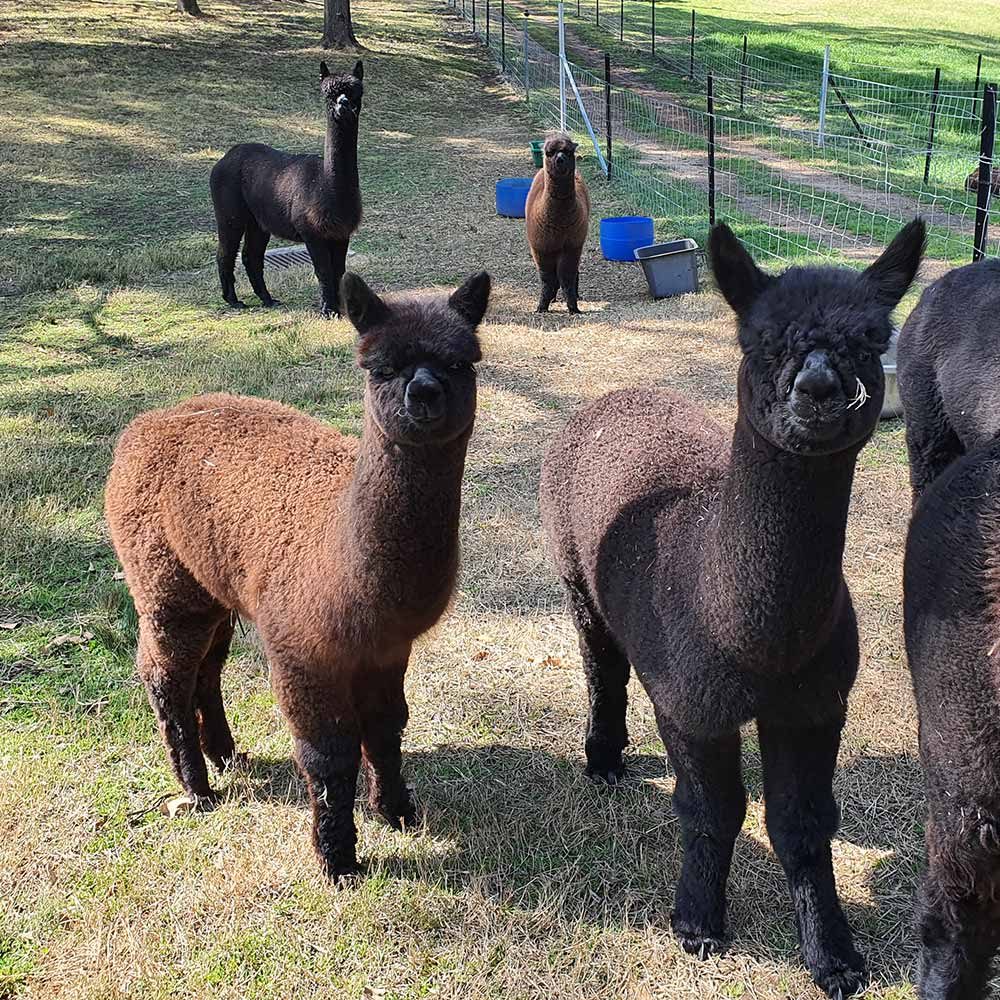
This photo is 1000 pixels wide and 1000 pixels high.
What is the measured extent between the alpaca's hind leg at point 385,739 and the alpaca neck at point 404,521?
1.50 feet

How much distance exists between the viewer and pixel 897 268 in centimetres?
260

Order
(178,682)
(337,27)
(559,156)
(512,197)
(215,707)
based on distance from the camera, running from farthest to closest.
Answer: (337,27) → (512,197) → (559,156) → (215,707) → (178,682)

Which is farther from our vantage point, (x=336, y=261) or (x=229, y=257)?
(x=229, y=257)

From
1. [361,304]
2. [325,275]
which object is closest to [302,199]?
[325,275]

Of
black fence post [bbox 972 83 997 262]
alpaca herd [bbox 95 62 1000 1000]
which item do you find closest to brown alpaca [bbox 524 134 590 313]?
black fence post [bbox 972 83 997 262]

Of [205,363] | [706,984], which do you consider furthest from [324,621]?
[205,363]

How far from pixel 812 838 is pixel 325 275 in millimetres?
8288

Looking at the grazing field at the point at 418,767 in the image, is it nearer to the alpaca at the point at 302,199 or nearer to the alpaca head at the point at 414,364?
the alpaca at the point at 302,199

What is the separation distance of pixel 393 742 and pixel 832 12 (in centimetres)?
4150

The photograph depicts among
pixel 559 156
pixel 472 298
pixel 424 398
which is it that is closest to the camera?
pixel 424 398

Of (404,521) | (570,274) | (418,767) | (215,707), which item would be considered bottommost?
(418,767)

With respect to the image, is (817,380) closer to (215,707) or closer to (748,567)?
(748,567)

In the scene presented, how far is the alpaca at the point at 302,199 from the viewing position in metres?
9.70

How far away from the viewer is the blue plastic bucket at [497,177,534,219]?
13492 millimetres
